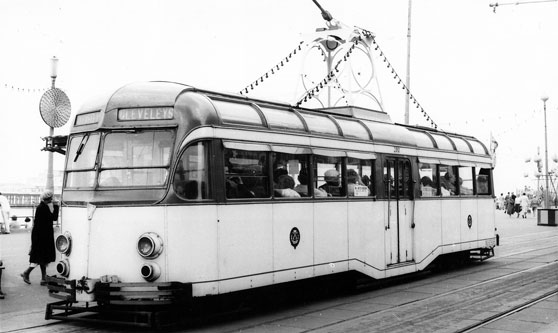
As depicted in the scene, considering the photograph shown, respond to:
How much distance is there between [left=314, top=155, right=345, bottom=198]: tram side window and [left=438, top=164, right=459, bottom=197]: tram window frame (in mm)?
4436

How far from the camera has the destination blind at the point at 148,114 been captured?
30.7 feet

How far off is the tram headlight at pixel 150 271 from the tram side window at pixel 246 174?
141 centimetres

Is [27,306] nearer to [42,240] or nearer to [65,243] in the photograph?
[42,240]

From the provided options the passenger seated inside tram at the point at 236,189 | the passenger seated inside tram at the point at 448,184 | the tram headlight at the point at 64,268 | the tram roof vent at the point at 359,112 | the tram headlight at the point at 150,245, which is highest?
the tram roof vent at the point at 359,112

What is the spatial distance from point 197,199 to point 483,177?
1087cm

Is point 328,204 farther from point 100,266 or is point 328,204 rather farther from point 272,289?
point 100,266

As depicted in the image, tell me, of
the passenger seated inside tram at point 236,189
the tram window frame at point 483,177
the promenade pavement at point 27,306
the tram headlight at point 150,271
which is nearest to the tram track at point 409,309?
the promenade pavement at point 27,306

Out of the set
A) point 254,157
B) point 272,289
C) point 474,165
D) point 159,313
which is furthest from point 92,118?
point 474,165

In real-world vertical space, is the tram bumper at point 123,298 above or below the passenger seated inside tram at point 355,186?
below

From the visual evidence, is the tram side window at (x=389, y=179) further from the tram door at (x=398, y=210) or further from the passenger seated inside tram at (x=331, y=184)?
the passenger seated inside tram at (x=331, y=184)

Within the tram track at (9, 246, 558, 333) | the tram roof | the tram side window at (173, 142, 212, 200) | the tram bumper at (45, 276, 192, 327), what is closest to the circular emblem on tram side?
the tram track at (9, 246, 558, 333)

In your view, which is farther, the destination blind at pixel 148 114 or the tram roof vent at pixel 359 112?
the tram roof vent at pixel 359 112

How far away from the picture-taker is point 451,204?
15.9 m

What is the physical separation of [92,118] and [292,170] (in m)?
3.10
